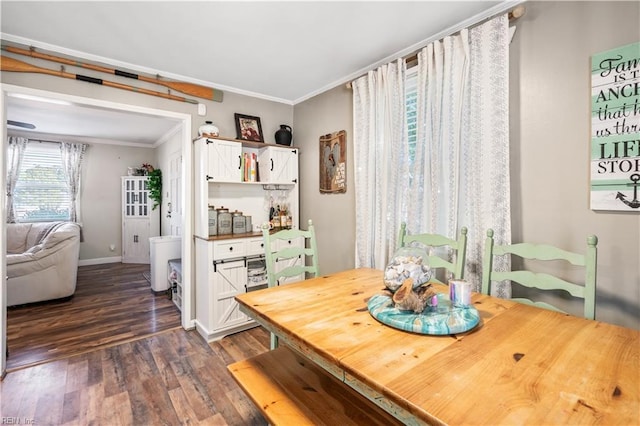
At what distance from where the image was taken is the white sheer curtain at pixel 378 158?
233cm

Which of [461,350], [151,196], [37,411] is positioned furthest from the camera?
[151,196]

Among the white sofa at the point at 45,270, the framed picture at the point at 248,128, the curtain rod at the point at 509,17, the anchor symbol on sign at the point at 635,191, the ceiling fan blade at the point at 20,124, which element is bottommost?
the white sofa at the point at 45,270

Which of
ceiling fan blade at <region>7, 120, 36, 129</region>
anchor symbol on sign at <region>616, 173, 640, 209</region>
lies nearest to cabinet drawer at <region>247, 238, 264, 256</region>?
anchor symbol on sign at <region>616, 173, 640, 209</region>

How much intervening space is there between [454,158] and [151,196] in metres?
5.74

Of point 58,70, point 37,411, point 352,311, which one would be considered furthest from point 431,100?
point 37,411

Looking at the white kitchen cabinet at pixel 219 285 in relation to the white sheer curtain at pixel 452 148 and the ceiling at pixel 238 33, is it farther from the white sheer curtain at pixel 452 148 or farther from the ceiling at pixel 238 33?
the ceiling at pixel 238 33

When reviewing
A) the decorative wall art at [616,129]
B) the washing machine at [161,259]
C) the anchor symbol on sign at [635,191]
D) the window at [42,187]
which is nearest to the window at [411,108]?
the decorative wall art at [616,129]

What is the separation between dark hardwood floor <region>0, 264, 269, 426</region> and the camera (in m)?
1.80

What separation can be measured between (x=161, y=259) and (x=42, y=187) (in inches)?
128

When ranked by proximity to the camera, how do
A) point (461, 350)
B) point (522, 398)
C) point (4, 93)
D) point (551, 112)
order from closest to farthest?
point (522, 398)
point (461, 350)
point (551, 112)
point (4, 93)

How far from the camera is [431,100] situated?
208cm

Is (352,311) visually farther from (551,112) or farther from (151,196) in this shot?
(151,196)

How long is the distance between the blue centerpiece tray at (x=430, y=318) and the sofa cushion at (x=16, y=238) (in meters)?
5.66

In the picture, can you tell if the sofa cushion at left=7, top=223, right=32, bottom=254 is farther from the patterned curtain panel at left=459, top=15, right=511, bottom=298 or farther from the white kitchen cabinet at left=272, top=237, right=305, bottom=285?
the patterned curtain panel at left=459, top=15, right=511, bottom=298
